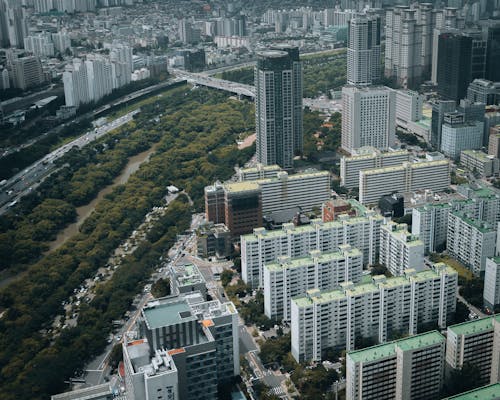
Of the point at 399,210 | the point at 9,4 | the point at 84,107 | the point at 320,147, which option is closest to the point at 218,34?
the point at 9,4

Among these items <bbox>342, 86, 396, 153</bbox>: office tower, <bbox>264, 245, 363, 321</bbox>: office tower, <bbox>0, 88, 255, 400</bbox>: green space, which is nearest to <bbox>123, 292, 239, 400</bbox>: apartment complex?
<bbox>0, 88, 255, 400</bbox>: green space

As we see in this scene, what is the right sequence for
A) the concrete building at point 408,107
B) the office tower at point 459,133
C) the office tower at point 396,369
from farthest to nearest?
the concrete building at point 408,107 < the office tower at point 459,133 < the office tower at point 396,369

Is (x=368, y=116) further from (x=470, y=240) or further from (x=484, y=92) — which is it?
(x=470, y=240)

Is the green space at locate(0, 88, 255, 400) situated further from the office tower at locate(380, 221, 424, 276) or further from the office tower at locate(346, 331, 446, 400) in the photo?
the office tower at locate(380, 221, 424, 276)

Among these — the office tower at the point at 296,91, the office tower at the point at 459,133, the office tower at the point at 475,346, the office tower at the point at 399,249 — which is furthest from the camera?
the office tower at the point at 459,133

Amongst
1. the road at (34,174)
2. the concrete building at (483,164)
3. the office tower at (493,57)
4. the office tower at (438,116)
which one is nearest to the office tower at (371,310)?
the concrete building at (483,164)

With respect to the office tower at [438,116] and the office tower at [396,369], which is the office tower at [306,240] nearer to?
the office tower at [396,369]
